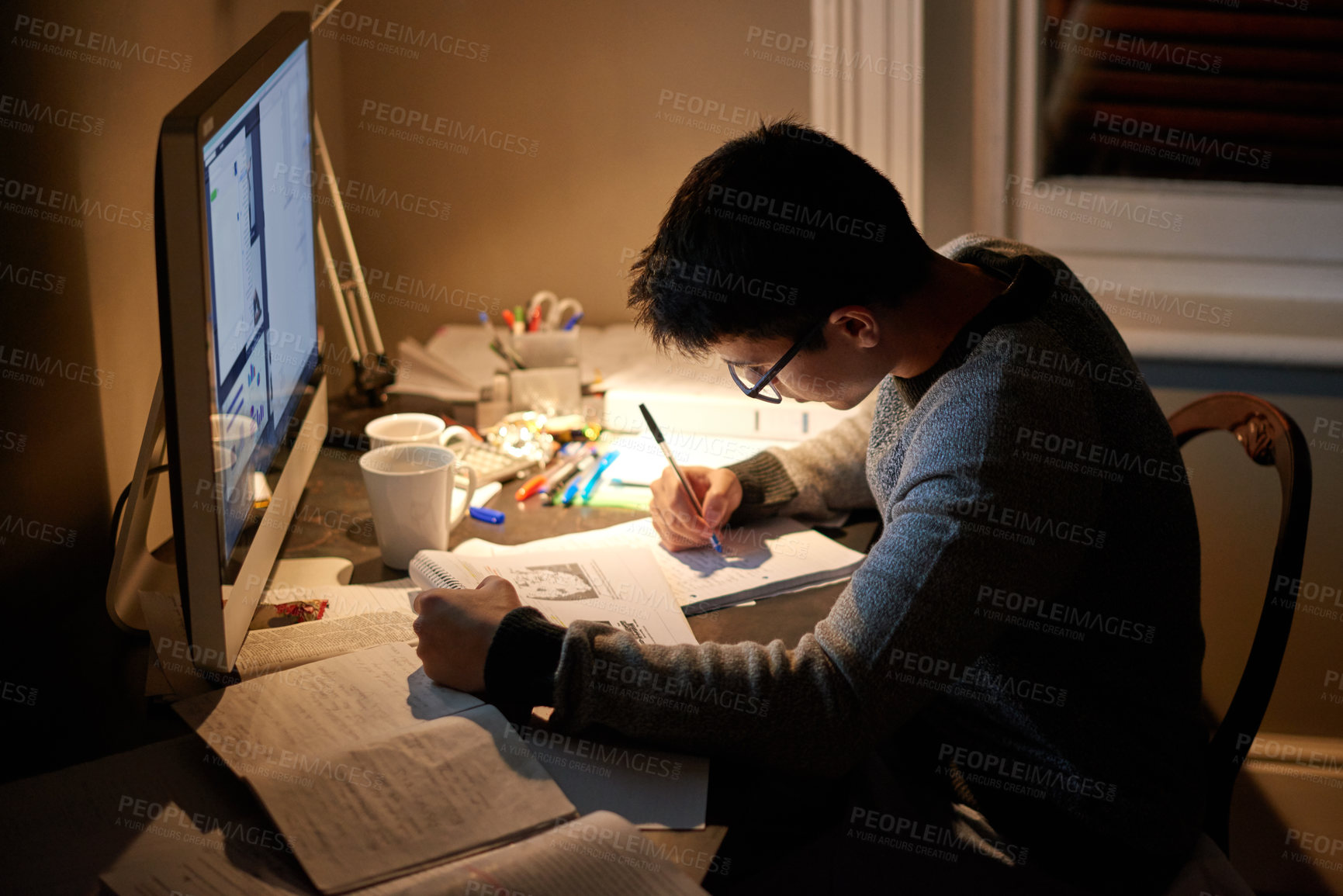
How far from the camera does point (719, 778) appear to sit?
79cm

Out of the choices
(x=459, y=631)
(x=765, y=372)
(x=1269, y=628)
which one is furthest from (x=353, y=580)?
(x=1269, y=628)

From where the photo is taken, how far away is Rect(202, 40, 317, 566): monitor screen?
0.77 m

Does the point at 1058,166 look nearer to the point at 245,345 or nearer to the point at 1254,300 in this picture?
the point at 1254,300

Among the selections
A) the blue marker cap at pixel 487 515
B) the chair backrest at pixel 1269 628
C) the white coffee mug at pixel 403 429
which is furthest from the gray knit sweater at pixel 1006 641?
the white coffee mug at pixel 403 429

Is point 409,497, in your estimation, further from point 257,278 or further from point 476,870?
point 476,870

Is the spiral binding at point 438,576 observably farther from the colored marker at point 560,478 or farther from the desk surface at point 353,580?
the colored marker at point 560,478

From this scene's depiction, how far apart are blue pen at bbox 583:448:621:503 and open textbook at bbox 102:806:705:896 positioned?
680 millimetres

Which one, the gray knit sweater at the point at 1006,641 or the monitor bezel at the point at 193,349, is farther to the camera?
the gray knit sweater at the point at 1006,641

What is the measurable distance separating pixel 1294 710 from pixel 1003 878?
3.93 ft

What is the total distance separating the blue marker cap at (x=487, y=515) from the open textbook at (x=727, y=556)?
0.05m

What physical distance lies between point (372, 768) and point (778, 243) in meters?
0.54

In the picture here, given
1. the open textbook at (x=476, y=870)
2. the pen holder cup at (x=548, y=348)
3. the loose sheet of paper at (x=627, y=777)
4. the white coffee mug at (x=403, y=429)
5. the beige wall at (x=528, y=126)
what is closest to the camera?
the open textbook at (x=476, y=870)

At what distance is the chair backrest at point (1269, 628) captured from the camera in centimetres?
98

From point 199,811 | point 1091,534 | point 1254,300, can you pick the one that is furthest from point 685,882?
point 1254,300
